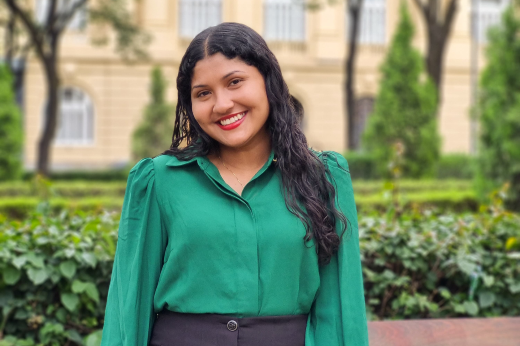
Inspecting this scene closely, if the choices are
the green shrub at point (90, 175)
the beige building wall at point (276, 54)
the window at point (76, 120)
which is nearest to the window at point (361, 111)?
the beige building wall at point (276, 54)

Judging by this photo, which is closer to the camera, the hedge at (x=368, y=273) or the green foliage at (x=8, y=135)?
the hedge at (x=368, y=273)

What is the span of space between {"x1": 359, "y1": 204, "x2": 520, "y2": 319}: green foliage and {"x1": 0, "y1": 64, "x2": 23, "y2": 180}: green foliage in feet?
37.9

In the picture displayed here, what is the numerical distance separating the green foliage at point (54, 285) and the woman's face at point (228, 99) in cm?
127

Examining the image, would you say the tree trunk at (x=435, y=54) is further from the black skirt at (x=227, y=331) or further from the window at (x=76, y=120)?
the black skirt at (x=227, y=331)

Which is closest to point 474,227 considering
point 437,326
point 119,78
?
point 437,326

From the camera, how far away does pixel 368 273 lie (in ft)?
10.2

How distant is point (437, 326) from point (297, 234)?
1.22 metres

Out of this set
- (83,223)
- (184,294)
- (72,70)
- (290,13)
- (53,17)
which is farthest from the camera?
(290,13)

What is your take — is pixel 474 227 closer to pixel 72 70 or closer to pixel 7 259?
pixel 7 259

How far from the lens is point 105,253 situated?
9.60 ft

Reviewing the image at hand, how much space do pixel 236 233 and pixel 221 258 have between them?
0.26ft

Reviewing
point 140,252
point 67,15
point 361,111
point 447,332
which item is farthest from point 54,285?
point 361,111

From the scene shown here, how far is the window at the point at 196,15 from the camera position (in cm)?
2505

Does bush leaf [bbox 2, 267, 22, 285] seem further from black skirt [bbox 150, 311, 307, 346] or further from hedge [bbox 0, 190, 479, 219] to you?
hedge [bbox 0, 190, 479, 219]
